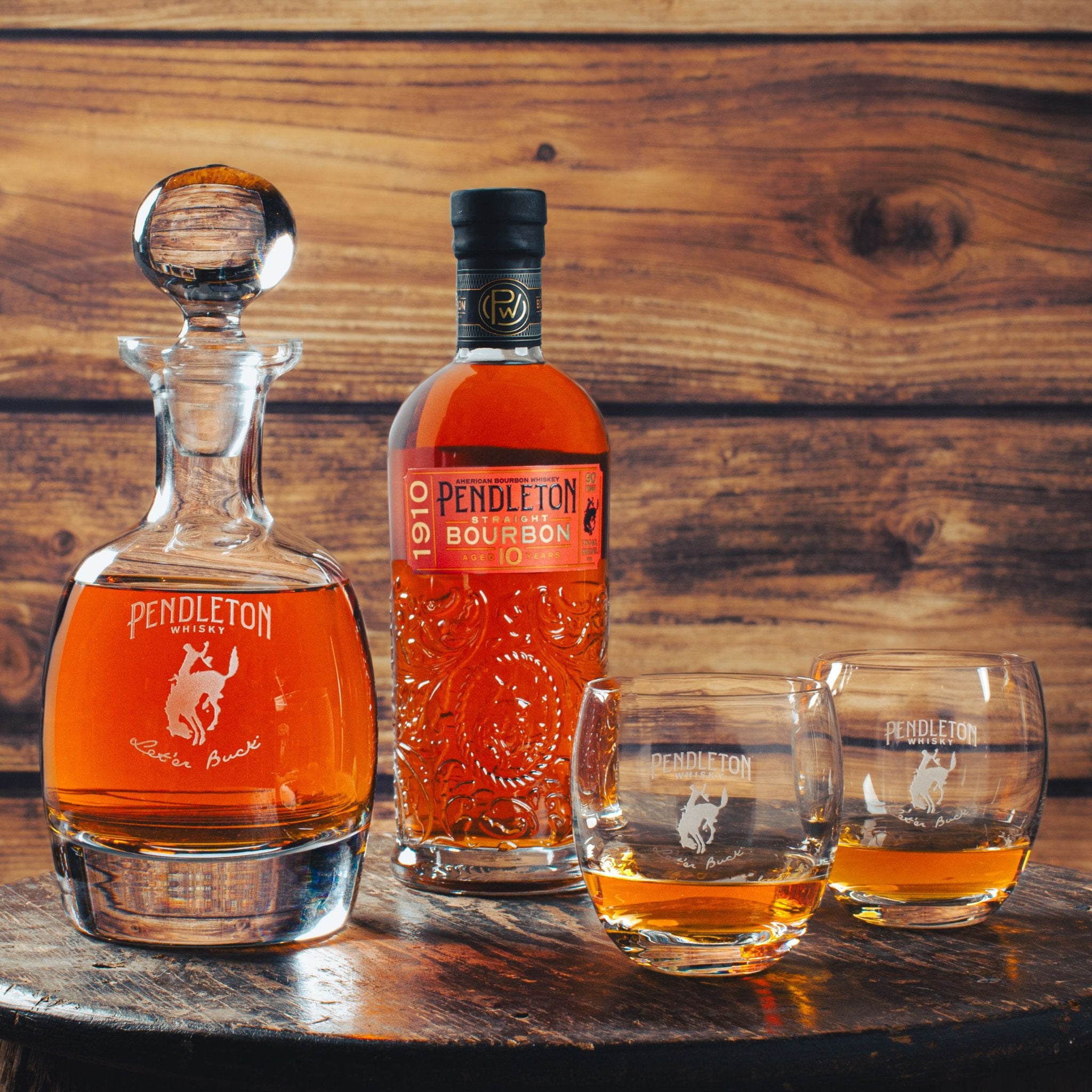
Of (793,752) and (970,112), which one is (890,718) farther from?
(970,112)

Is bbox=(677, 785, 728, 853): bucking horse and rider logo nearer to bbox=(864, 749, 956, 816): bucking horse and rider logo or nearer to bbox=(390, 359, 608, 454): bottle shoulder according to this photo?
bbox=(864, 749, 956, 816): bucking horse and rider logo

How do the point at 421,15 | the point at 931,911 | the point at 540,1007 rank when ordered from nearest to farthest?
the point at 540,1007 < the point at 931,911 < the point at 421,15

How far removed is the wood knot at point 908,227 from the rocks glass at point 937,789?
0.49 metres

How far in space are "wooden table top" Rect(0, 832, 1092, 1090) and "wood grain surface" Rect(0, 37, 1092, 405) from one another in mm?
526

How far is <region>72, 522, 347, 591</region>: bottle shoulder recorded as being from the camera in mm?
584

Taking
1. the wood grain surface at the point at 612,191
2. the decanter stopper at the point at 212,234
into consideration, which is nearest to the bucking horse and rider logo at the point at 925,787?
the decanter stopper at the point at 212,234

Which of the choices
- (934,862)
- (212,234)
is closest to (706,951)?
(934,862)

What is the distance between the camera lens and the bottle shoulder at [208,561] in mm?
584

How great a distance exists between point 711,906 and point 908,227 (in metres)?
0.67

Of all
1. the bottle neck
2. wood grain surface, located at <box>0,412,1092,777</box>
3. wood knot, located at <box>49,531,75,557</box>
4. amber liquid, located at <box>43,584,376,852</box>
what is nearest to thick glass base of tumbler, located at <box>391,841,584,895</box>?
amber liquid, located at <box>43,584,376,852</box>

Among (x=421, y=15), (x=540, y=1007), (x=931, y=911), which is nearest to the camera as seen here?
(x=540, y=1007)

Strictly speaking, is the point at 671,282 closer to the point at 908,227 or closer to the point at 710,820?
the point at 908,227

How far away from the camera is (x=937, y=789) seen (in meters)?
0.61

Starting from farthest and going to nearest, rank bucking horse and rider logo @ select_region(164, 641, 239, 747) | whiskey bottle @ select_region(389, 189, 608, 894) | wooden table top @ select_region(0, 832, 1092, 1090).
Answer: whiskey bottle @ select_region(389, 189, 608, 894) < bucking horse and rider logo @ select_region(164, 641, 239, 747) < wooden table top @ select_region(0, 832, 1092, 1090)
